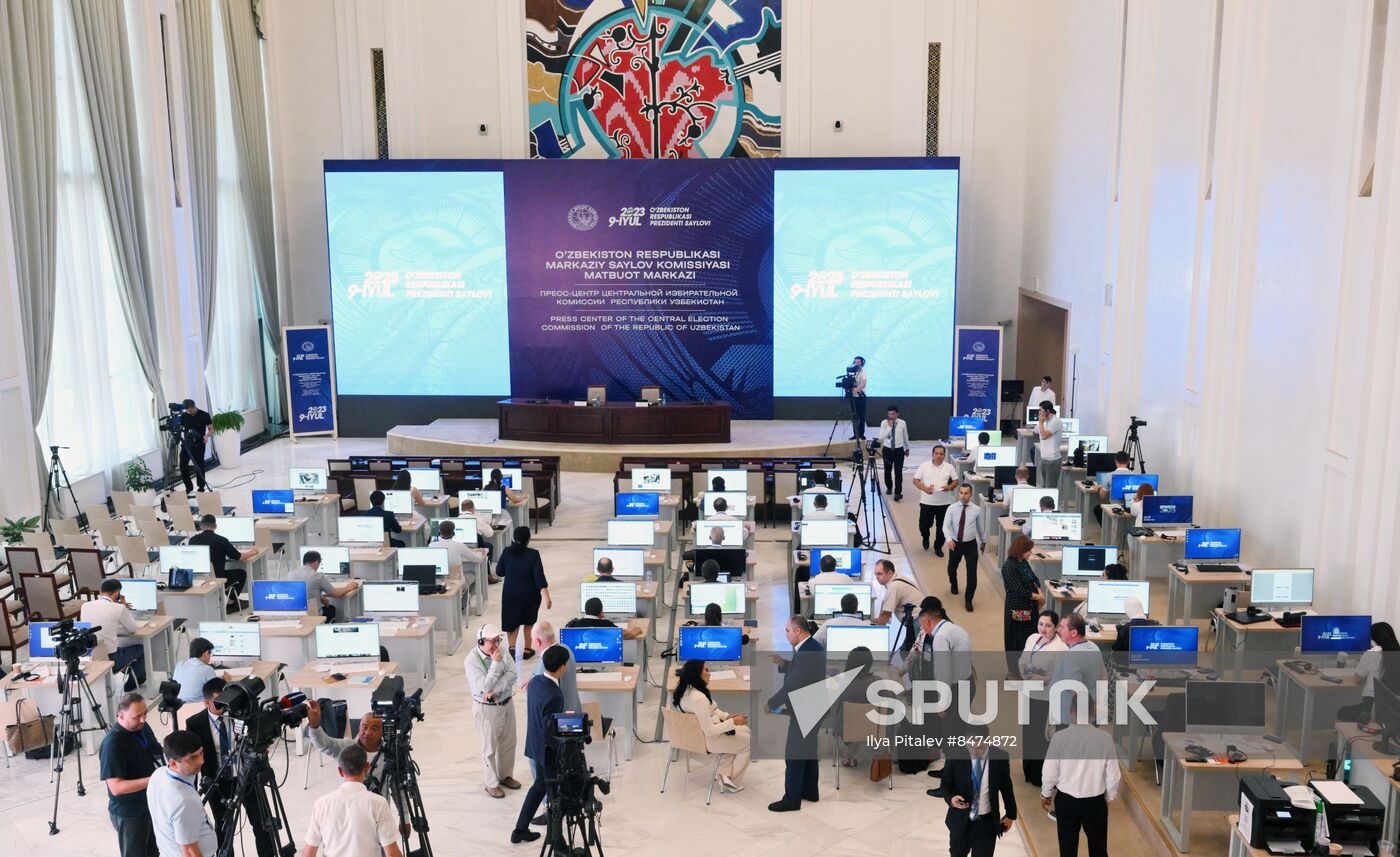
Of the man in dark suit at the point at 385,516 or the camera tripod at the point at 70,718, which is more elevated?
the man in dark suit at the point at 385,516

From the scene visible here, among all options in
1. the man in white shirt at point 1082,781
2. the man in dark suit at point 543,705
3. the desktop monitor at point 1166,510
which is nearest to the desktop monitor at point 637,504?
the desktop monitor at point 1166,510

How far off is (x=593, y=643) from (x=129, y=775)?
373 centimetres

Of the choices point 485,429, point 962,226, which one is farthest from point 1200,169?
point 485,429

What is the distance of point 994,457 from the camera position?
16.2m

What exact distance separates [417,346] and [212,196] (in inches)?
172

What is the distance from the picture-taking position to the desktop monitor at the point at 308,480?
15.6 meters

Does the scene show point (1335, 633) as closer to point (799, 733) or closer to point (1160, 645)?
point (1160, 645)

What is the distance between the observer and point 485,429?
2180cm

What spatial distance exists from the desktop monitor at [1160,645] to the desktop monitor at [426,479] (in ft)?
29.6

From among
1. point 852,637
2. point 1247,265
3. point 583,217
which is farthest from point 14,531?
point 1247,265

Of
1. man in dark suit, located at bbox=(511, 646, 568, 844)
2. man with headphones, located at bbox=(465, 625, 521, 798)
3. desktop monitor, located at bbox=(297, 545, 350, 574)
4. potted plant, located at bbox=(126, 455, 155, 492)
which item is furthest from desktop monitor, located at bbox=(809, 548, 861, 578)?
potted plant, located at bbox=(126, 455, 155, 492)

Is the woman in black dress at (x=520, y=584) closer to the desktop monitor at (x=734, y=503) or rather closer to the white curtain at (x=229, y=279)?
the desktop monitor at (x=734, y=503)

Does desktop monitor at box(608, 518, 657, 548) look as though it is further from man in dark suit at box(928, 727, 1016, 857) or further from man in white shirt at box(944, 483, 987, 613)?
man in dark suit at box(928, 727, 1016, 857)

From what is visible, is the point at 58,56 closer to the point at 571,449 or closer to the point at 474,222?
the point at 474,222
